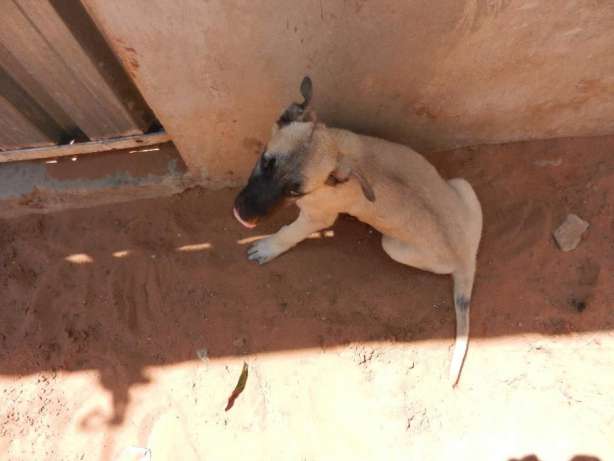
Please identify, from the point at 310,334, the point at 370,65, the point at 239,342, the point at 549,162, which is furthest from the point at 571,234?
the point at 239,342

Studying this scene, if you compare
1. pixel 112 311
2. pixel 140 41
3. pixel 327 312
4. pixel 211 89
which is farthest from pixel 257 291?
pixel 140 41

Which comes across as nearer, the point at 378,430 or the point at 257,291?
the point at 378,430

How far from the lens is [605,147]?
3.43m

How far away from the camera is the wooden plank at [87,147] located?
313 centimetres

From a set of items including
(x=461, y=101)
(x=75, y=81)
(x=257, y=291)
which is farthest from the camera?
(x=257, y=291)

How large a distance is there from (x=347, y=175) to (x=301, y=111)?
1.43ft

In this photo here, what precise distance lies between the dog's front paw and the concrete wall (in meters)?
0.66

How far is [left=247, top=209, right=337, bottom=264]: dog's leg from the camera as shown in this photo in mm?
3002

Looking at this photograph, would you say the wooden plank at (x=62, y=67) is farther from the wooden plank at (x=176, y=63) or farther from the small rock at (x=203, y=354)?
the small rock at (x=203, y=354)

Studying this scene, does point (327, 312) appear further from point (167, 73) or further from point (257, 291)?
point (167, 73)

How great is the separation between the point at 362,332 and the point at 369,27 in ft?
6.59

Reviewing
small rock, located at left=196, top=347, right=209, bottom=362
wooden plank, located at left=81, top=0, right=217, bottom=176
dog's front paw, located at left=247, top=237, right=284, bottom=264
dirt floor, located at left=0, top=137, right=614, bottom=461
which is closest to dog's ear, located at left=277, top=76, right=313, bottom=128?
wooden plank, located at left=81, top=0, right=217, bottom=176

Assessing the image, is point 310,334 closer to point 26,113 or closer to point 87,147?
point 87,147

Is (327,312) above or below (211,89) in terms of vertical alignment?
below
